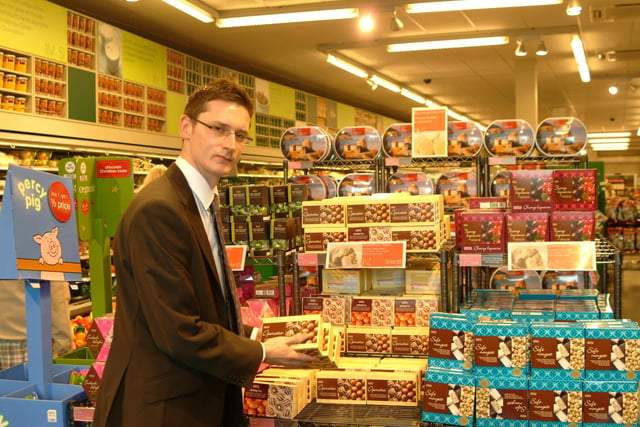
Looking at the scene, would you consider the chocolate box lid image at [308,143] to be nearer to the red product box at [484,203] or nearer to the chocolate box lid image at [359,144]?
the chocolate box lid image at [359,144]

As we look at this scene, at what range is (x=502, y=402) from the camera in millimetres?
2766

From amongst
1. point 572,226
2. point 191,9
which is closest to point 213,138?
point 572,226

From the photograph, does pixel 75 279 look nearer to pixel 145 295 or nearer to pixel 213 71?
pixel 145 295

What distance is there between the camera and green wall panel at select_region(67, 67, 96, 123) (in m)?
7.60

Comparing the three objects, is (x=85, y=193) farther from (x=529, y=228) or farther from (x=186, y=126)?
(x=529, y=228)

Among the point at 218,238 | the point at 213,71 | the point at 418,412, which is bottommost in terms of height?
the point at 418,412

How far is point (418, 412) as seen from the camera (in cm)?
296

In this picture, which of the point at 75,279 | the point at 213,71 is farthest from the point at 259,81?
the point at 75,279

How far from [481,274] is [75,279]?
2.83 m

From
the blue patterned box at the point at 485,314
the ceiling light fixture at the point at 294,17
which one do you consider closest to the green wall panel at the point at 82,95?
the ceiling light fixture at the point at 294,17

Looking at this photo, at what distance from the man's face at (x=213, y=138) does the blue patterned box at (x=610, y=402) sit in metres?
1.64

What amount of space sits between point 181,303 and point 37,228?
1375mm

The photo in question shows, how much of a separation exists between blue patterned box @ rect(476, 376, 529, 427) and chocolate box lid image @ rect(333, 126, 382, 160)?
9.13 feet

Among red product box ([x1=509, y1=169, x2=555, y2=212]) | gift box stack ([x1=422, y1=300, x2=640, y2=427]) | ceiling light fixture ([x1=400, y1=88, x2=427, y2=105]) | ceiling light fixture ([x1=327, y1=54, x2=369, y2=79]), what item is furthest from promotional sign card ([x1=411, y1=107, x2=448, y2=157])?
ceiling light fixture ([x1=400, y1=88, x2=427, y2=105])
